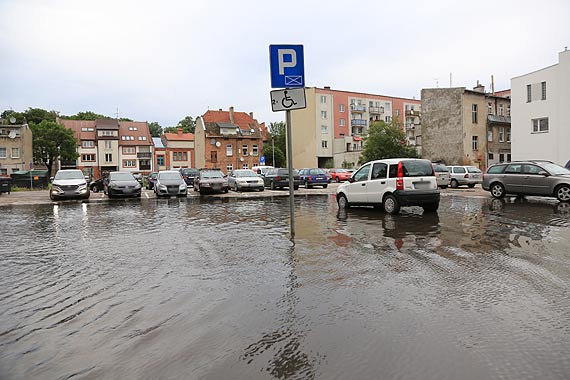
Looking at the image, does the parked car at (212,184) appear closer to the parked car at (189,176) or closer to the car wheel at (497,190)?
the parked car at (189,176)

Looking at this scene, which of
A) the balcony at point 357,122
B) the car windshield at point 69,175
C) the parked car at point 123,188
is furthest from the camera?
the balcony at point 357,122

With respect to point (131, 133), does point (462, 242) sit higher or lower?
lower

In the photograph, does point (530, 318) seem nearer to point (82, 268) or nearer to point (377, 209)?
point (82, 268)

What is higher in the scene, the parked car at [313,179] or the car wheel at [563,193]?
the parked car at [313,179]

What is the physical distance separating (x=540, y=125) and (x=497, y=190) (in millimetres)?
23787

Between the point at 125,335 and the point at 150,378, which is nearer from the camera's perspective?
the point at 150,378

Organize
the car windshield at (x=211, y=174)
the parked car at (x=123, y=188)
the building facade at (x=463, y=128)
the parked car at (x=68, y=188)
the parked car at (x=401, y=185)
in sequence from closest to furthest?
the parked car at (x=401, y=185) < the parked car at (x=68, y=188) < the parked car at (x=123, y=188) < the car windshield at (x=211, y=174) < the building facade at (x=463, y=128)

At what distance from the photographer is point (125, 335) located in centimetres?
390

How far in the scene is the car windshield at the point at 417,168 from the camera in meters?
12.8

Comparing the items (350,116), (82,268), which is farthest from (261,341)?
(350,116)

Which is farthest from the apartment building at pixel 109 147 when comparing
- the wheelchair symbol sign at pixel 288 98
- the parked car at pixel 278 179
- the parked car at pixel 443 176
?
the wheelchair symbol sign at pixel 288 98

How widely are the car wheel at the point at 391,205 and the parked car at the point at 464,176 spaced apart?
18.7 m

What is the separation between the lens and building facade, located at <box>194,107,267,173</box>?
263 ft

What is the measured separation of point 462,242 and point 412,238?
3.06ft
